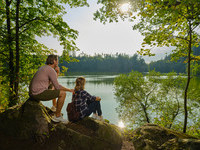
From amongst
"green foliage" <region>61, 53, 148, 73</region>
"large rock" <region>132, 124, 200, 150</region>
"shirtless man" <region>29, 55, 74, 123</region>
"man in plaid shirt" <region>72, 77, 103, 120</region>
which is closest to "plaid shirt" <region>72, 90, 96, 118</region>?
"man in plaid shirt" <region>72, 77, 103, 120</region>

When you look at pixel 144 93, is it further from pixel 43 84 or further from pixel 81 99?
pixel 43 84

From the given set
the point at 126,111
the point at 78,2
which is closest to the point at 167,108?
the point at 126,111

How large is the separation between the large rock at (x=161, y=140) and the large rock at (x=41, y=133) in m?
1.08

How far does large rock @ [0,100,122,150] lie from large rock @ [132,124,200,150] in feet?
3.55

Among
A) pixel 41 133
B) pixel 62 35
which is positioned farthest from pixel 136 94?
pixel 41 133

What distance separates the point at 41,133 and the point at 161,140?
3667 mm

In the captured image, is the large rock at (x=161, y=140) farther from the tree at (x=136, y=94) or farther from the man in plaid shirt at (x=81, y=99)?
the tree at (x=136, y=94)

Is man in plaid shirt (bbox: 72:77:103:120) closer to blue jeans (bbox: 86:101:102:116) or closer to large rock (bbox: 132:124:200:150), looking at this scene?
blue jeans (bbox: 86:101:102:116)

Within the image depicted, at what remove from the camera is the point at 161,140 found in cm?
415

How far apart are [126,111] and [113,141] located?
13.5 m

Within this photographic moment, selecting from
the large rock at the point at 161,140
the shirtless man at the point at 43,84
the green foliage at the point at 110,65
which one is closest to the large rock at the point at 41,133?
the shirtless man at the point at 43,84

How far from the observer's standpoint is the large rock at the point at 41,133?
3.96 meters

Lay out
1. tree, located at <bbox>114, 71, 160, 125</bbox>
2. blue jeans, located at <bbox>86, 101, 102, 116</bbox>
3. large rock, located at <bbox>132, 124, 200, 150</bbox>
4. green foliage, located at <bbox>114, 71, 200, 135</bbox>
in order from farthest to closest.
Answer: tree, located at <bbox>114, 71, 160, 125</bbox>
green foliage, located at <bbox>114, 71, 200, 135</bbox>
blue jeans, located at <bbox>86, 101, 102, 116</bbox>
large rock, located at <bbox>132, 124, 200, 150</bbox>

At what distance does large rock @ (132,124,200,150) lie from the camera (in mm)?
3479
